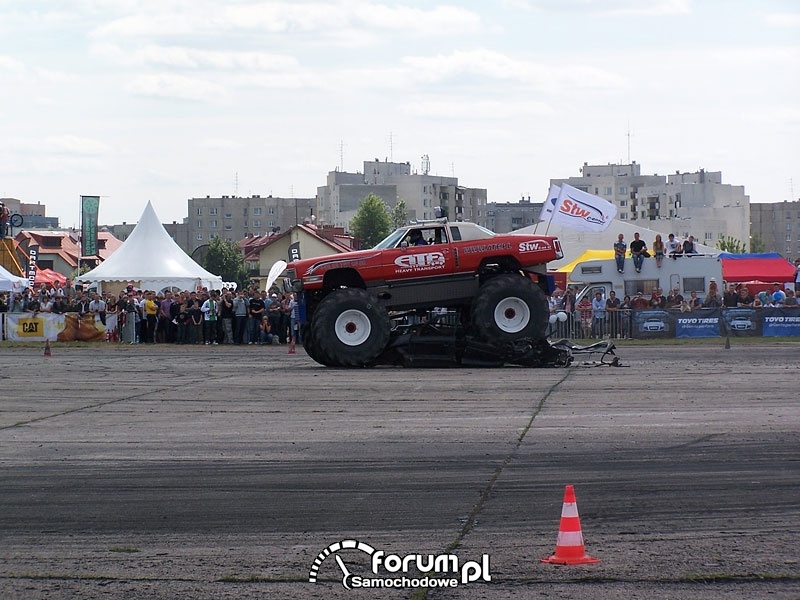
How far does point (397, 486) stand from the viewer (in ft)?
29.3

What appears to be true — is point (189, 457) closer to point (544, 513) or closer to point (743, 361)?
point (544, 513)

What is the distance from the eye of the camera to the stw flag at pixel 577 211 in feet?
102

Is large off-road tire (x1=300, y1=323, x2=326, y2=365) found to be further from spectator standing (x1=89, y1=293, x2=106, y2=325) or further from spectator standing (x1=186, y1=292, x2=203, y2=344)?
spectator standing (x1=89, y1=293, x2=106, y2=325)

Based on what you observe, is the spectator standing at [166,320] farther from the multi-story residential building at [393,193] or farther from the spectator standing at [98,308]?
the multi-story residential building at [393,193]

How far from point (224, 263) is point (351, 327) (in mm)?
81805

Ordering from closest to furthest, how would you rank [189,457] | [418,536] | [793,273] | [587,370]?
[418,536]
[189,457]
[587,370]
[793,273]

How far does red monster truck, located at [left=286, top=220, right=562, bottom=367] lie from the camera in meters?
18.9

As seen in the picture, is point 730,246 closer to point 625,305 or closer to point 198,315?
point 625,305

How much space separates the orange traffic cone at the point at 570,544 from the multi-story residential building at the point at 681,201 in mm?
134459

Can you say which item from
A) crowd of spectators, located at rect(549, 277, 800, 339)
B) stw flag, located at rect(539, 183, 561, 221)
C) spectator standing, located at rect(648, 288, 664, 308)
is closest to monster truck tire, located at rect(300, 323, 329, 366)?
crowd of spectators, located at rect(549, 277, 800, 339)

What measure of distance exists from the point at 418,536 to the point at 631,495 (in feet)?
6.53

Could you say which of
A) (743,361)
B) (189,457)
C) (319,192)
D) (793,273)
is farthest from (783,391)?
(319,192)

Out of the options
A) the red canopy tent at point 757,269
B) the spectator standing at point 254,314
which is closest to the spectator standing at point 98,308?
the spectator standing at point 254,314

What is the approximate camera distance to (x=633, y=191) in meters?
185
